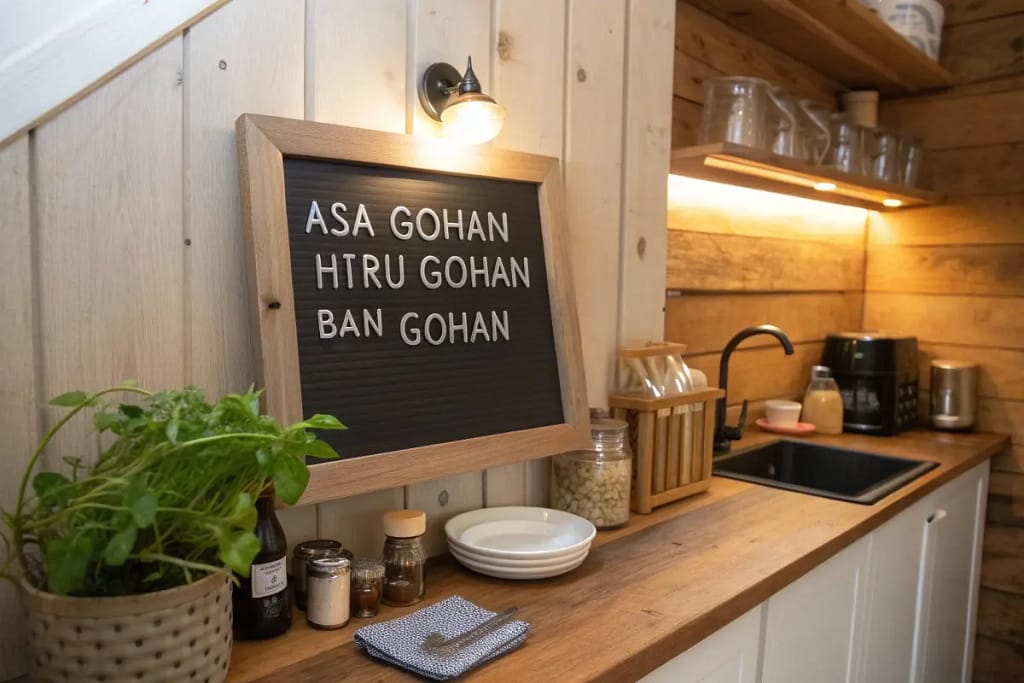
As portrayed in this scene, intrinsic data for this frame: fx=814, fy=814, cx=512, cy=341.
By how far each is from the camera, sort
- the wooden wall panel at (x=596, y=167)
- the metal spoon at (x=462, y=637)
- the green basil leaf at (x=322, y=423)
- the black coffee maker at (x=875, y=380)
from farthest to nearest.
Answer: the black coffee maker at (x=875, y=380) < the wooden wall panel at (x=596, y=167) < the metal spoon at (x=462, y=637) < the green basil leaf at (x=322, y=423)

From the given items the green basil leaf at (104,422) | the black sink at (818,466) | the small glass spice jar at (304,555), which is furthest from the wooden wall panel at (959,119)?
the green basil leaf at (104,422)

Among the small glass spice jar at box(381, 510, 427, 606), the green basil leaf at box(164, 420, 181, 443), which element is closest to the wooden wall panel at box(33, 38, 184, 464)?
the green basil leaf at box(164, 420, 181, 443)

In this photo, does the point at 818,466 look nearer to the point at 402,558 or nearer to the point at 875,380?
the point at 875,380

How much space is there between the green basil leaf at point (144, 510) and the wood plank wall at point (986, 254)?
2669mm

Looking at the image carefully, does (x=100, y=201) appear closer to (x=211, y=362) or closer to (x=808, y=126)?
(x=211, y=362)

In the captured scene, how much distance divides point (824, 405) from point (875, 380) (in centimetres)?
20

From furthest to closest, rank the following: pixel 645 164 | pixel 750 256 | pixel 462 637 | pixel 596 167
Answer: pixel 750 256
pixel 645 164
pixel 596 167
pixel 462 637

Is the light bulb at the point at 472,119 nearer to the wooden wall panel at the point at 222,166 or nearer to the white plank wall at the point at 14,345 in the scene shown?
the wooden wall panel at the point at 222,166

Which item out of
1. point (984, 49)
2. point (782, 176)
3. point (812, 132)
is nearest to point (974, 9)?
point (984, 49)

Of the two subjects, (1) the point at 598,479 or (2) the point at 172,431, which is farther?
(1) the point at 598,479

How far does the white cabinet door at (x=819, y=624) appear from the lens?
1.30m

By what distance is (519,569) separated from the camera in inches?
44.4

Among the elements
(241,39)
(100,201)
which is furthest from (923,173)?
(100,201)

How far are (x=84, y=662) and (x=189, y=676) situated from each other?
92 millimetres
